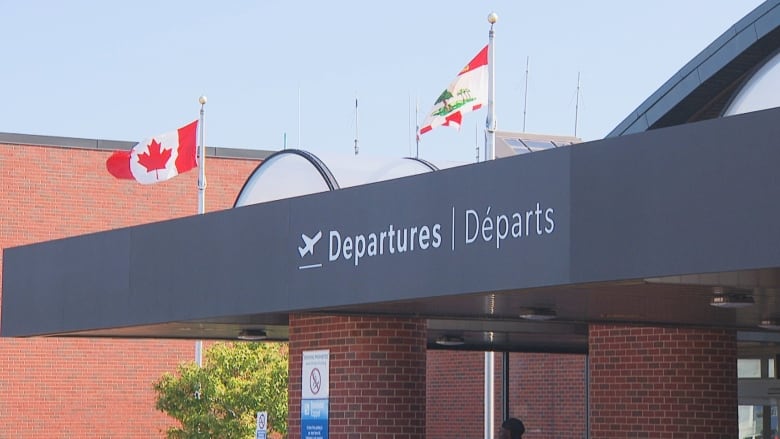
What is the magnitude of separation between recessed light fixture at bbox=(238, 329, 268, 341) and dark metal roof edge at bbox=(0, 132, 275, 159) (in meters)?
17.4

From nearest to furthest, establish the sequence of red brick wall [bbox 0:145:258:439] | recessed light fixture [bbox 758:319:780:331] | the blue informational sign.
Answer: the blue informational sign
recessed light fixture [bbox 758:319:780:331]
red brick wall [bbox 0:145:258:439]

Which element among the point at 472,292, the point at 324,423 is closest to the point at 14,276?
the point at 324,423

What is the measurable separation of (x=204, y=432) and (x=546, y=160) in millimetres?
16722

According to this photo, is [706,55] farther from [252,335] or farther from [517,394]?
[517,394]

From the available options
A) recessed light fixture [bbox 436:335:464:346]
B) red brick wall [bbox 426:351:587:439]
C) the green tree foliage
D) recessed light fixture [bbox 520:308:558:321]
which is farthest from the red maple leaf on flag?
recessed light fixture [bbox 520:308:558:321]

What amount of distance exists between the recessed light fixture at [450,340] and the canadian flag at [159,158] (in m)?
9.72

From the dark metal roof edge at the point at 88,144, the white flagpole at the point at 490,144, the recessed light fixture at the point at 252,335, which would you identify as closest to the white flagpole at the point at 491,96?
the white flagpole at the point at 490,144

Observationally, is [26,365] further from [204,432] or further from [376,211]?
[376,211]

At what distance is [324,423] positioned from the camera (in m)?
15.8

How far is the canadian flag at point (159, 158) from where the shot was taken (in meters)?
30.8

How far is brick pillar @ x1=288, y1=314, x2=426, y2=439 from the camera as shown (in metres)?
15.5

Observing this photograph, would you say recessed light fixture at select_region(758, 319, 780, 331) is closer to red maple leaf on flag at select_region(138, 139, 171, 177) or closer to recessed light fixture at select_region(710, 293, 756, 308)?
recessed light fixture at select_region(710, 293, 756, 308)

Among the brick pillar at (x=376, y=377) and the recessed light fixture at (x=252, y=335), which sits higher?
the recessed light fixture at (x=252, y=335)

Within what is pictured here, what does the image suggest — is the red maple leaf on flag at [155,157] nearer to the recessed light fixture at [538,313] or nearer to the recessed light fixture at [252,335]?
the recessed light fixture at [252,335]
